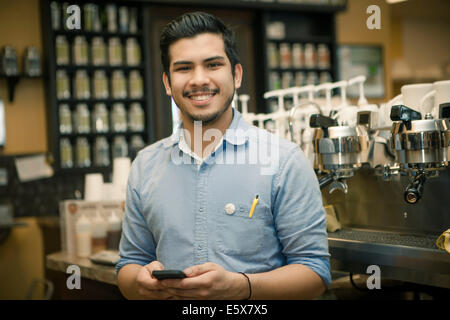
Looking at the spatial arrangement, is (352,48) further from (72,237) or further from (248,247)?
(248,247)

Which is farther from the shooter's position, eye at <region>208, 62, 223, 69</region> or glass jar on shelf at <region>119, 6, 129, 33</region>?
glass jar on shelf at <region>119, 6, 129, 33</region>

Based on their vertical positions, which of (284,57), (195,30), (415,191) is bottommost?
→ (415,191)

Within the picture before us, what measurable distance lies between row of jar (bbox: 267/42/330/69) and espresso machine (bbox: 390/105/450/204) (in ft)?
12.0

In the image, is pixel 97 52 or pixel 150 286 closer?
pixel 150 286

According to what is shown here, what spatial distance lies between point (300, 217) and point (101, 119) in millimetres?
3586

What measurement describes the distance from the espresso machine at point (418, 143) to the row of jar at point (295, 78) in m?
3.62

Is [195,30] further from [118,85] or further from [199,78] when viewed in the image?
[118,85]

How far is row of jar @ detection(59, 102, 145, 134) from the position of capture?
15.0 feet

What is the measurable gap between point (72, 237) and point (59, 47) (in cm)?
236

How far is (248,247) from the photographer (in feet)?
4.51

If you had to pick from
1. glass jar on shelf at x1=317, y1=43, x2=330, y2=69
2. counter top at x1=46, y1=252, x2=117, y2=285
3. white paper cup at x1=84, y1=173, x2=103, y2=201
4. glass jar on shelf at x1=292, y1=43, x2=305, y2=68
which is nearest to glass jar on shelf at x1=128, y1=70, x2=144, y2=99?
glass jar on shelf at x1=292, y1=43, x2=305, y2=68

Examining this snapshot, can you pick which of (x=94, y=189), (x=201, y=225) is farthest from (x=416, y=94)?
(x=94, y=189)

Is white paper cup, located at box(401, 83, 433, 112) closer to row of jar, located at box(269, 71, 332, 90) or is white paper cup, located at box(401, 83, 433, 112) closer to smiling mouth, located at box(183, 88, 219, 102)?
smiling mouth, located at box(183, 88, 219, 102)

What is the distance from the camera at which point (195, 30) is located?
1409mm
